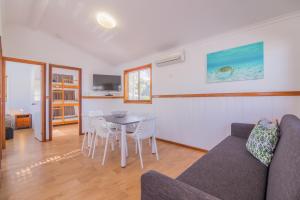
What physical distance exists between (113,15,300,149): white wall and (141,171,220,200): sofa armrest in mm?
2162

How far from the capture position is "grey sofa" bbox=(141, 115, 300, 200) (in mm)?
618

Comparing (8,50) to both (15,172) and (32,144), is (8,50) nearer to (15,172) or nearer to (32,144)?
(32,144)

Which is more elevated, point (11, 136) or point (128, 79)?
point (128, 79)

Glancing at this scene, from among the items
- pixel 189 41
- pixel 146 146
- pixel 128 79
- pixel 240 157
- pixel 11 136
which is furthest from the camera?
pixel 128 79

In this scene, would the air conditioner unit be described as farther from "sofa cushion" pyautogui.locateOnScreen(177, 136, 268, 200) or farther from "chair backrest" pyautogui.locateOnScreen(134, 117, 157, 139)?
"sofa cushion" pyautogui.locateOnScreen(177, 136, 268, 200)

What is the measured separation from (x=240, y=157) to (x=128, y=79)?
3.93 meters

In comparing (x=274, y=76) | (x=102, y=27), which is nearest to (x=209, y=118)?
(x=274, y=76)

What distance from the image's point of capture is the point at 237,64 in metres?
2.43

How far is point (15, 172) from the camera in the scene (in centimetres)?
207

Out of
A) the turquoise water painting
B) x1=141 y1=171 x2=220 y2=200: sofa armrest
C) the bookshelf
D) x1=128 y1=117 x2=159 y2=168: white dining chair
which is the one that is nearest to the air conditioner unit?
the turquoise water painting

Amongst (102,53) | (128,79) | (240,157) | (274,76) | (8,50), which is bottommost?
(240,157)

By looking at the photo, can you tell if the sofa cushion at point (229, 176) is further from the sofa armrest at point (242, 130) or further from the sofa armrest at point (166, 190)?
the sofa armrest at point (242, 130)

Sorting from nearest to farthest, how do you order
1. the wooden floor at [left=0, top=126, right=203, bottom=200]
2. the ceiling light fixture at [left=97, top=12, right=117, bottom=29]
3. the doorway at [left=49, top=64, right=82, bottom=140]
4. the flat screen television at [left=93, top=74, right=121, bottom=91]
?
1. the wooden floor at [left=0, top=126, right=203, bottom=200]
2. the ceiling light fixture at [left=97, top=12, right=117, bottom=29]
3. the flat screen television at [left=93, top=74, right=121, bottom=91]
4. the doorway at [left=49, top=64, right=82, bottom=140]

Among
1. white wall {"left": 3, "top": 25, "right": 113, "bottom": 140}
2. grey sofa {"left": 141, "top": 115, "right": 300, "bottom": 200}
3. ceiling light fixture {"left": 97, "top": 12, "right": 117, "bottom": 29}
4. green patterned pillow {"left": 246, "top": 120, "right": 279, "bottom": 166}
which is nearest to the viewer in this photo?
grey sofa {"left": 141, "top": 115, "right": 300, "bottom": 200}
